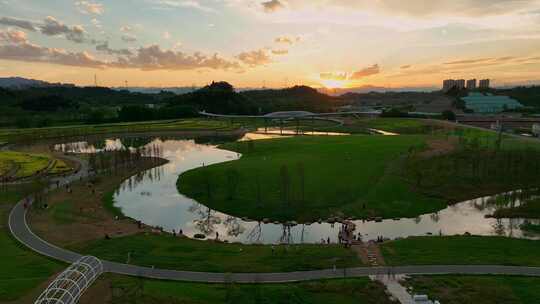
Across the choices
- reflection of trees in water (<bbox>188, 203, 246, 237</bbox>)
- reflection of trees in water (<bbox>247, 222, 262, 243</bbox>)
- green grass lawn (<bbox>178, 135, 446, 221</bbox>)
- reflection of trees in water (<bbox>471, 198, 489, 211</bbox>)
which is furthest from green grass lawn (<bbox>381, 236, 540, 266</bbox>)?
reflection of trees in water (<bbox>188, 203, 246, 237</bbox>)

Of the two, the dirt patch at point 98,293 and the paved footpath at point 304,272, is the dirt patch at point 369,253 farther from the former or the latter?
the dirt patch at point 98,293

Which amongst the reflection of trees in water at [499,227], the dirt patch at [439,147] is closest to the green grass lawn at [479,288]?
the reflection of trees in water at [499,227]

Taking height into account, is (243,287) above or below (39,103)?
below

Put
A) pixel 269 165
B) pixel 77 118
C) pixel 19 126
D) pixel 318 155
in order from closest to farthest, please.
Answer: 1. pixel 269 165
2. pixel 318 155
3. pixel 19 126
4. pixel 77 118

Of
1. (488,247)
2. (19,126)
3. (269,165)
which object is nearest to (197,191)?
(269,165)

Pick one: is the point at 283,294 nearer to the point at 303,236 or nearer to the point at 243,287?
the point at 243,287

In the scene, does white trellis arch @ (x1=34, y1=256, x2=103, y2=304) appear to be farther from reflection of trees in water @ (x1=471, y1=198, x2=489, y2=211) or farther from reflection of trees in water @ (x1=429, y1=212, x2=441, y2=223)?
reflection of trees in water @ (x1=471, y1=198, x2=489, y2=211)

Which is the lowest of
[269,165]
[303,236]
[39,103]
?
[303,236]

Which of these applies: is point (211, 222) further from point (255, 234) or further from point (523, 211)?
point (523, 211)
